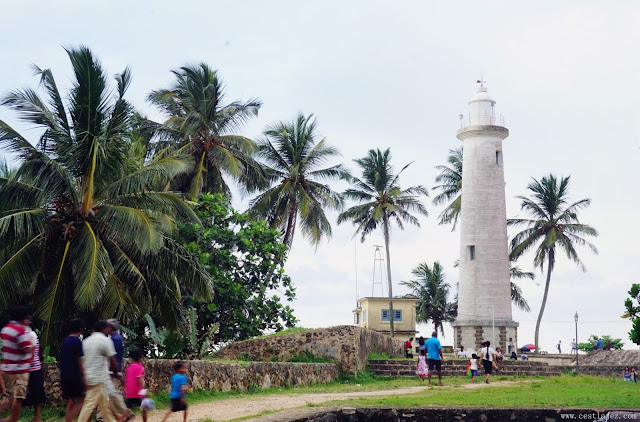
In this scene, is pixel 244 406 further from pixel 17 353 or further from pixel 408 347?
pixel 408 347

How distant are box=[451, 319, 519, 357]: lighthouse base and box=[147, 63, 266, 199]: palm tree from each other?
14.5 metres

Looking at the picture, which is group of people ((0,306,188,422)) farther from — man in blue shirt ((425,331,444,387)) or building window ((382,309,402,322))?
building window ((382,309,402,322))

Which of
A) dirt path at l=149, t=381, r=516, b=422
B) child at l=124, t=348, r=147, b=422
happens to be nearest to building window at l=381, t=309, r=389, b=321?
dirt path at l=149, t=381, r=516, b=422

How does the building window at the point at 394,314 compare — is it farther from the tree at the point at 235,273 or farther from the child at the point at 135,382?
the child at the point at 135,382

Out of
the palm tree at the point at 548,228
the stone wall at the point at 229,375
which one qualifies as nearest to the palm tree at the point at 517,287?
the palm tree at the point at 548,228

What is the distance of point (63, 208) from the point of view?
61.1ft

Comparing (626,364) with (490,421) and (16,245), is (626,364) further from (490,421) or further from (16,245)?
(16,245)

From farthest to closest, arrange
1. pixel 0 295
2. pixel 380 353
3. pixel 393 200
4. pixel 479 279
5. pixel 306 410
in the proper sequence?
1. pixel 393 200
2. pixel 479 279
3. pixel 380 353
4. pixel 0 295
5. pixel 306 410

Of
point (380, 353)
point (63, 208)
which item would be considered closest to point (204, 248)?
point (380, 353)

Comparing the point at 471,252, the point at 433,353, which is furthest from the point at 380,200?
the point at 433,353

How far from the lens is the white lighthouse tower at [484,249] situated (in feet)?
138

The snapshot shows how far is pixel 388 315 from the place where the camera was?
2039 inches

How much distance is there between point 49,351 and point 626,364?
2925cm

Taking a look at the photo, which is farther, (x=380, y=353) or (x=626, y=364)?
(x=626, y=364)
